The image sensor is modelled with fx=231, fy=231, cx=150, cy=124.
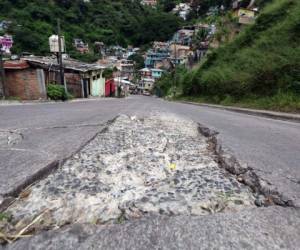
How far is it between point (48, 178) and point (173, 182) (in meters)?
0.86

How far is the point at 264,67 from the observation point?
31.5ft

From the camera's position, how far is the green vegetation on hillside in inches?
328

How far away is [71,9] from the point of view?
41.2 meters

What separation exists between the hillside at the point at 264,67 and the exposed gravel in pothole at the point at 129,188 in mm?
6724

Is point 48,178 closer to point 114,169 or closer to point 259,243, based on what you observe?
point 114,169

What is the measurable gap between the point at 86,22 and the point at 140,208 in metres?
51.6

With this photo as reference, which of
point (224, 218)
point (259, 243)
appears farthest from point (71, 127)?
point (259, 243)

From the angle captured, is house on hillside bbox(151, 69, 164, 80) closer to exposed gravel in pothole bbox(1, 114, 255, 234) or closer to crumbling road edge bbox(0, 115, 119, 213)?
exposed gravel in pothole bbox(1, 114, 255, 234)

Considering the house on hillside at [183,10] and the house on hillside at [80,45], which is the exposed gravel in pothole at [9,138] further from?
the house on hillside at [183,10]

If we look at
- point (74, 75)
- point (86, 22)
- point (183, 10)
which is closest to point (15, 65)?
point (74, 75)

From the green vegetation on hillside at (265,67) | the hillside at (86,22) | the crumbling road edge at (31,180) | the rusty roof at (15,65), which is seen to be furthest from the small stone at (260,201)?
the hillside at (86,22)

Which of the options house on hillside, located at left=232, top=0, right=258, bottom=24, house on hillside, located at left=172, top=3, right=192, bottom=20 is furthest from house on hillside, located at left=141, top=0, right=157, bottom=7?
house on hillside, located at left=232, top=0, right=258, bottom=24

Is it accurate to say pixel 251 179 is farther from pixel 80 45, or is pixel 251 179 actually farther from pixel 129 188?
pixel 80 45

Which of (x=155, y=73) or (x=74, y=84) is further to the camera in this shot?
(x=155, y=73)
